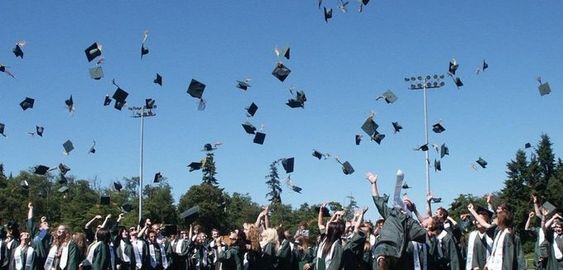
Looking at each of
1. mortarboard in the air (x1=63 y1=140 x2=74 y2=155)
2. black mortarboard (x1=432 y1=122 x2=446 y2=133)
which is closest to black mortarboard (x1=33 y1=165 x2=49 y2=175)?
mortarboard in the air (x1=63 y1=140 x2=74 y2=155)

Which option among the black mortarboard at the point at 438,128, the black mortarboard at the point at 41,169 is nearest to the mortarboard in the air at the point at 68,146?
the black mortarboard at the point at 41,169

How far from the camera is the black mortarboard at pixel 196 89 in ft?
50.8

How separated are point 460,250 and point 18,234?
30.1 ft

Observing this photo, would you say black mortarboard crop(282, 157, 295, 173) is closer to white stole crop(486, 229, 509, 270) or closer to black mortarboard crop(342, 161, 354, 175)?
black mortarboard crop(342, 161, 354, 175)

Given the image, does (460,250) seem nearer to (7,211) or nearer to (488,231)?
(488,231)

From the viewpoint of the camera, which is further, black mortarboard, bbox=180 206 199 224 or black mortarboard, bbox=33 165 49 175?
black mortarboard, bbox=33 165 49 175

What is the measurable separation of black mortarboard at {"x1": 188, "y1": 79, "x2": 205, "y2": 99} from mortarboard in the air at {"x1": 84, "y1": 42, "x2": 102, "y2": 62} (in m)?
2.22

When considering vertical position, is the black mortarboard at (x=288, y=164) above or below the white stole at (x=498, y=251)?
above

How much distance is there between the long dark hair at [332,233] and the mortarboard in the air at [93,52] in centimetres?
834

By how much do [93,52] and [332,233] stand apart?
853 cm

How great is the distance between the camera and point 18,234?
15.2 m

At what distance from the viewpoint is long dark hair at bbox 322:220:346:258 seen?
9.48 m

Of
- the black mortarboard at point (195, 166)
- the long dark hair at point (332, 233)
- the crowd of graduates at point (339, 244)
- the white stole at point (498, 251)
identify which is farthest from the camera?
the black mortarboard at point (195, 166)

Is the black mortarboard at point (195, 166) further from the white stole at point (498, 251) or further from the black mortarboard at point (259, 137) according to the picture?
the white stole at point (498, 251)
